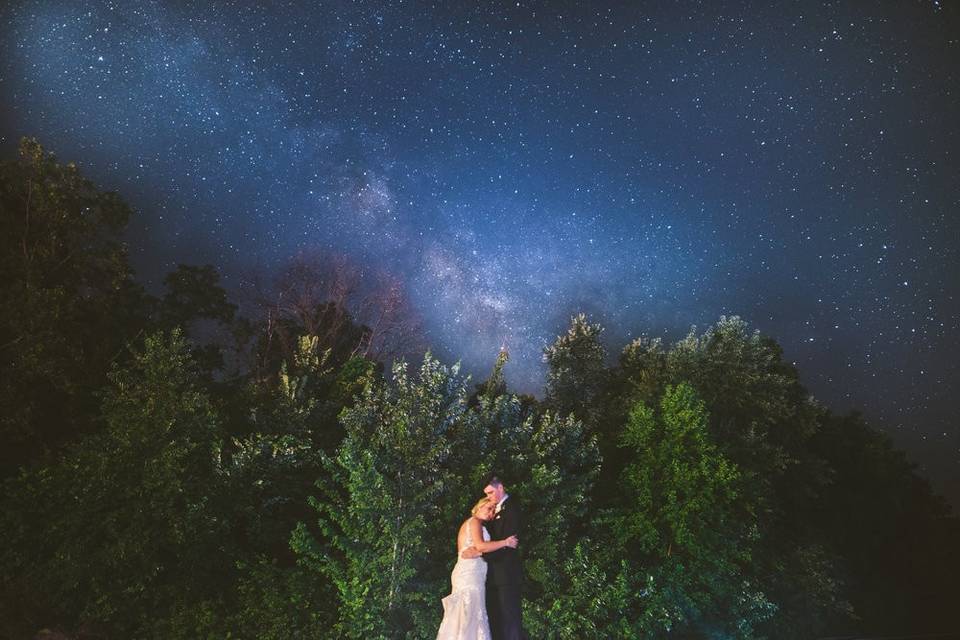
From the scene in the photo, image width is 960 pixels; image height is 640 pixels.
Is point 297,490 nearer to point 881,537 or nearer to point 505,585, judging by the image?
point 505,585

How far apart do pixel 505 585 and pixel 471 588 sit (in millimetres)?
531

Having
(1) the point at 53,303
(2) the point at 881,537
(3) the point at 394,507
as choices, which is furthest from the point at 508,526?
(2) the point at 881,537

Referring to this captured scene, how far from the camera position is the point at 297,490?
15844mm

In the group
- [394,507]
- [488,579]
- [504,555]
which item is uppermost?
[394,507]

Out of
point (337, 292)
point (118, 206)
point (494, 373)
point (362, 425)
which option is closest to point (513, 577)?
point (362, 425)

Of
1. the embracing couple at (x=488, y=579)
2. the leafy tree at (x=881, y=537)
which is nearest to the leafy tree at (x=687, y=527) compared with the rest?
the embracing couple at (x=488, y=579)

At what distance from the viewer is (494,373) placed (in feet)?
52.5

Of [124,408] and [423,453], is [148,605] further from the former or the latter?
[423,453]

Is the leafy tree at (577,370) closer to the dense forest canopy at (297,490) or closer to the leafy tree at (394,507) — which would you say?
the dense forest canopy at (297,490)

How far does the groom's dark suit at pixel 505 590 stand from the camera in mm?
8531

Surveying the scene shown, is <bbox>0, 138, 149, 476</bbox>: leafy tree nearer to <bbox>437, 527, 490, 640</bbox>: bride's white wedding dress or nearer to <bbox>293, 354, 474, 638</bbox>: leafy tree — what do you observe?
<bbox>293, 354, 474, 638</bbox>: leafy tree

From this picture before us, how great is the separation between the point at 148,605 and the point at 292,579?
11.1 ft

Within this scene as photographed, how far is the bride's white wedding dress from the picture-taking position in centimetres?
874

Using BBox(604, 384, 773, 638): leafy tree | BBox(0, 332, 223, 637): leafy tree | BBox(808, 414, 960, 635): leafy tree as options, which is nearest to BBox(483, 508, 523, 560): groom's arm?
BBox(604, 384, 773, 638): leafy tree
